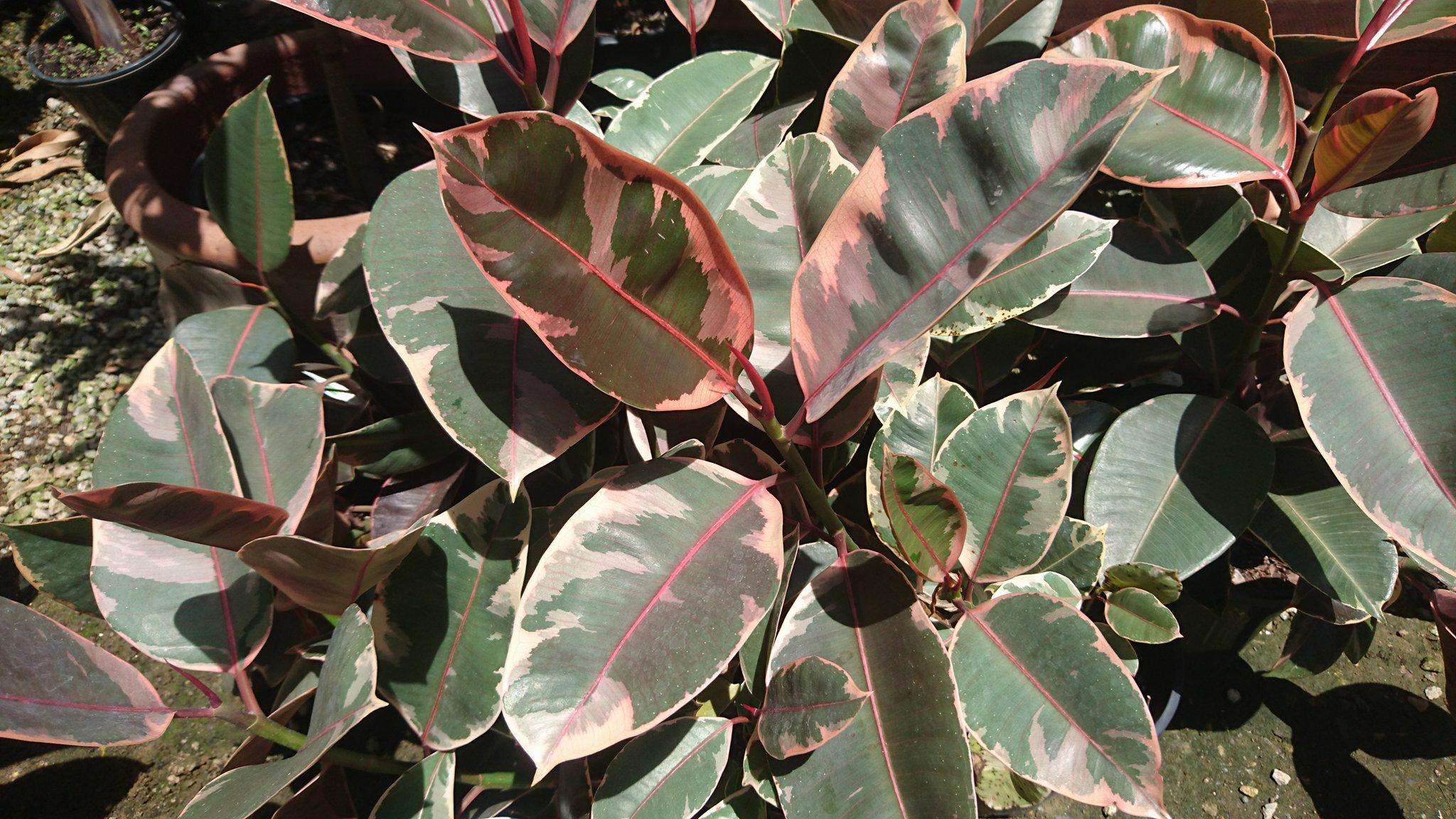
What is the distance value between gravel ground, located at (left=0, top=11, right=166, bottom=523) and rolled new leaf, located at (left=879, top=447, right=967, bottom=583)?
1.89 m

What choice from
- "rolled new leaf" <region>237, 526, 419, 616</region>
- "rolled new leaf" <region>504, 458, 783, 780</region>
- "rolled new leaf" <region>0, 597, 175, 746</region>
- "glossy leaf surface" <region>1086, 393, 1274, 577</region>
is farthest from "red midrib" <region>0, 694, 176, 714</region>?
"glossy leaf surface" <region>1086, 393, 1274, 577</region>

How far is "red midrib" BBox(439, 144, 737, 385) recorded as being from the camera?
59 cm

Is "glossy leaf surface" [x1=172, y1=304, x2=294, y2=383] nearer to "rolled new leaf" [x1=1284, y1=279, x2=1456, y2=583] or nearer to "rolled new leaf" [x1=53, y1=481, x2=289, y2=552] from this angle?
"rolled new leaf" [x1=53, y1=481, x2=289, y2=552]

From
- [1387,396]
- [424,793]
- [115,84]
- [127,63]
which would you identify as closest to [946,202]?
[1387,396]

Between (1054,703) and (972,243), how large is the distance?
458 mm

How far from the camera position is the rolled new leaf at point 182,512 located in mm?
691

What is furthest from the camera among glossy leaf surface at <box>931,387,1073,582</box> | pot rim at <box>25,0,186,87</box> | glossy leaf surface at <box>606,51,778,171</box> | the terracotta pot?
pot rim at <box>25,0,186,87</box>

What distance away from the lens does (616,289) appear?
67cm

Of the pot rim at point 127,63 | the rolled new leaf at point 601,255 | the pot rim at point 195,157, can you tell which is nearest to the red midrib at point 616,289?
the rolled new leaf at point 601,255

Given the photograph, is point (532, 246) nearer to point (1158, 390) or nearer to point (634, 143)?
point (634, 143)

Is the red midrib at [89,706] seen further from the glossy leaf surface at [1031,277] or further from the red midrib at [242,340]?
the glossy leaf surface at [1031,277]

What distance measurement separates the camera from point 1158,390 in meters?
1.32

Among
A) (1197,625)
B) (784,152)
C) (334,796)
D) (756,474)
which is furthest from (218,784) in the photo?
(1197,625)

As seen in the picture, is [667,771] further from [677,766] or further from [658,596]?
[658,596]
